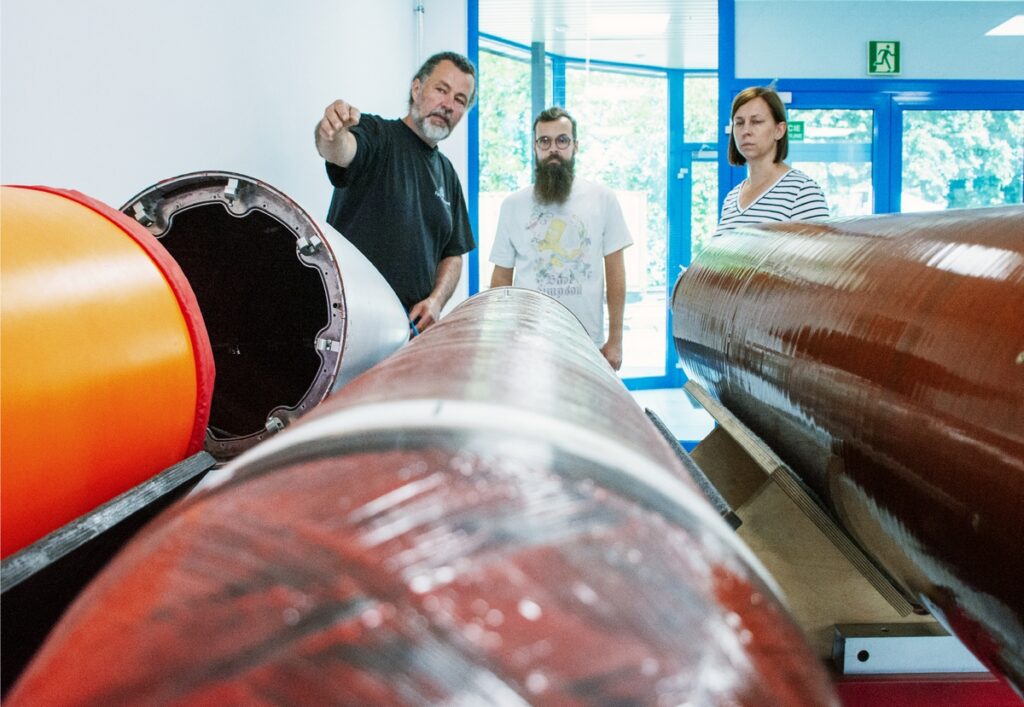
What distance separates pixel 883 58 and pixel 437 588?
14.7 feet

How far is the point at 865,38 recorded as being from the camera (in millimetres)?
3939

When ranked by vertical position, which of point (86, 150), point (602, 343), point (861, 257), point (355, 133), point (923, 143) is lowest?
point (602, 343)

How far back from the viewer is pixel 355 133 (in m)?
1.76

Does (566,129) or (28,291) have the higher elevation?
(566,129)

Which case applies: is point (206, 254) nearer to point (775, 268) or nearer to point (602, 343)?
point (775, 268)

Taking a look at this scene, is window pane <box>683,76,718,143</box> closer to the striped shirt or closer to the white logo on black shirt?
the striped shirt

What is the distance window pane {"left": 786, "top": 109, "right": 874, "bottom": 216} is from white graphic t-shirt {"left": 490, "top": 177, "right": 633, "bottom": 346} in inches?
75.5

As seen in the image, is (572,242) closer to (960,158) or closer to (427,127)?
(427,127)

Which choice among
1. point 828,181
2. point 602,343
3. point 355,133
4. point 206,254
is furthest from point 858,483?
point 828,181

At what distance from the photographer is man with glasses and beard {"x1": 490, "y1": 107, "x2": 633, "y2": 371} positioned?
2537mm

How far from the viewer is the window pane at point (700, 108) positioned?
5824 millimetres

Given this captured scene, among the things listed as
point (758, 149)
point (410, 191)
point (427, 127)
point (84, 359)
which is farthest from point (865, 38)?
point (84, 359)

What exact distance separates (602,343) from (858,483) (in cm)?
197

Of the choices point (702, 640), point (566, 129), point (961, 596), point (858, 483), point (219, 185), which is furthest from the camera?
point (566, 129)
